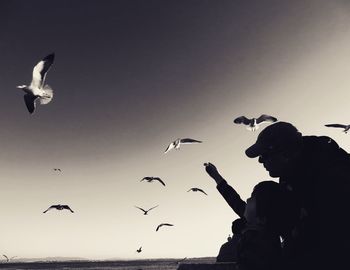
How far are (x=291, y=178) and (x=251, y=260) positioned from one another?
65 cm

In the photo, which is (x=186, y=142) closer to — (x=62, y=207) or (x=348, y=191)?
(x=62, y=207)

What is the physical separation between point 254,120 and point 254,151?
560 inches

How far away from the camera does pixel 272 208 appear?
203 cm

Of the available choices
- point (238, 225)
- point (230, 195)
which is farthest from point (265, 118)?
point (238, 225)

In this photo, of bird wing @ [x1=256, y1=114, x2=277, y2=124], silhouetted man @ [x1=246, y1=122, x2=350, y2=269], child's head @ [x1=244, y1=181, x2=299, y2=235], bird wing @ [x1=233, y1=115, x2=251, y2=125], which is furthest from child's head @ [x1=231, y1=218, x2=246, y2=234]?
bird wing @ [x1=233, y1=115, x2=251, y2=125]

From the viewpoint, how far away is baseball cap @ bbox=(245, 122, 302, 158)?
7.48 feet

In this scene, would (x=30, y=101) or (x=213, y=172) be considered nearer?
(x=213, y=172)

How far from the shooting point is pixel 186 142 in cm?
1792

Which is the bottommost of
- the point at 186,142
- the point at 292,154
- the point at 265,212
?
the point at 265,212

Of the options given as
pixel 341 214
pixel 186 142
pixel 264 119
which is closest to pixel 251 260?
pixel 341 214

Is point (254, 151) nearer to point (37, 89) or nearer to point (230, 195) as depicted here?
point (230, 195)

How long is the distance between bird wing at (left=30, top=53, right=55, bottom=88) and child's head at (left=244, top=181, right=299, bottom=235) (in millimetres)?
15658

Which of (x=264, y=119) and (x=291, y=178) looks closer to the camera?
(x=291, y=178)

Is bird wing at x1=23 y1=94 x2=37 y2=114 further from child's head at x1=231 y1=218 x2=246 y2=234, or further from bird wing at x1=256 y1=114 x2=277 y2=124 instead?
child's head at x1=231 y1=218 x2=246 y2=234
